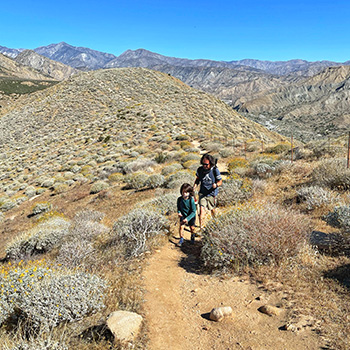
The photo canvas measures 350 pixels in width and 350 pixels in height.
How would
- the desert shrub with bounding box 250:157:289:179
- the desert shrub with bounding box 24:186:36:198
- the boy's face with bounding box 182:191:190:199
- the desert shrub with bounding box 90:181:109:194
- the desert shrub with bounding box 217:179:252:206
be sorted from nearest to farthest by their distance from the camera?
the boy's face with bounding box 182:191:190:199 → the desert shrub with bounding box 217:179:252:206 → the desert shrub with bounding box 250:157:289:179 → the desert shrub with bounding box 90:181:109:194 → the desert shrub with bounding box 24:186:36:198

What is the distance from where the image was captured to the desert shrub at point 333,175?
22.0 feet

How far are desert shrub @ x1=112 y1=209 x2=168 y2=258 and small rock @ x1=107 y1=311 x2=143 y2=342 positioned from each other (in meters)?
2.01

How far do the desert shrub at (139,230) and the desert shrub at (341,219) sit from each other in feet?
11.4

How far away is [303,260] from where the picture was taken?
3775mm

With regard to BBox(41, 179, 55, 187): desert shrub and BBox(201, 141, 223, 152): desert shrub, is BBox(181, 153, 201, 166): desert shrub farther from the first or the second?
BBox(41, 179, 55, 187): desert shrub

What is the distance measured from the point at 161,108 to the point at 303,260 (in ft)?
102

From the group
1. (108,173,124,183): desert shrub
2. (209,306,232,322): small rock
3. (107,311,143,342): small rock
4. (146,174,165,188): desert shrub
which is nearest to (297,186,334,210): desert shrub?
(209,306,232,322): small rock

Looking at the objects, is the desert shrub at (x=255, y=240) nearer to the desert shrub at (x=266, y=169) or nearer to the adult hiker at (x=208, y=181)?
the adult hiker at (x=208, y=181)

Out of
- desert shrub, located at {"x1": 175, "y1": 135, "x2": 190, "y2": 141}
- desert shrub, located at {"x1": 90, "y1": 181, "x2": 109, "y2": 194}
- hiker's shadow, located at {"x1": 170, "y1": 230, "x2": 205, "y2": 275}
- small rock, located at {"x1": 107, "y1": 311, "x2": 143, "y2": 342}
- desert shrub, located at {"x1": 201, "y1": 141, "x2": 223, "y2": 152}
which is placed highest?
desert shrub, located at {"x1": 175, "y1": 135, "x2": 190, "y2": 141}

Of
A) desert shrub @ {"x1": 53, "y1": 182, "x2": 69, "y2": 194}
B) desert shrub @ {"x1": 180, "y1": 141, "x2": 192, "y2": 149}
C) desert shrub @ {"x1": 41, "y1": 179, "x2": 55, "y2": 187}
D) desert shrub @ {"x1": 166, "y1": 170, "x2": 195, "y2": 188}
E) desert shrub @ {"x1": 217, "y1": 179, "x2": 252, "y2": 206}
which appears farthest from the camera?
desert shrub @ {"x1": 180, "y1": 141, "x2": 192, "y2": 149}

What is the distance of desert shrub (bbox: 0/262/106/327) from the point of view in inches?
117

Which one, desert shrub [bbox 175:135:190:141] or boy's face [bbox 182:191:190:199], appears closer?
boy's face [bbox 182:191:190:199]

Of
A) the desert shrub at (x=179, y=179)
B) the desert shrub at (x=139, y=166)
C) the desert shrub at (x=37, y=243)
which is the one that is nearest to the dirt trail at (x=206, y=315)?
the desert shrub at (x=37, y=243)

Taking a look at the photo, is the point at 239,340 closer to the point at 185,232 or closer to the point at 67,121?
the point at 185,232
